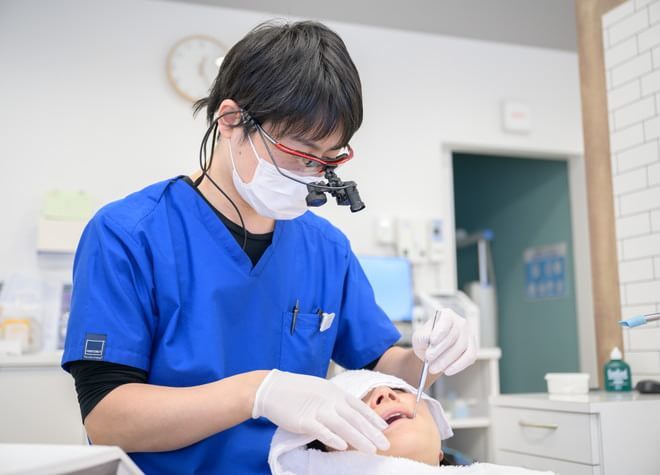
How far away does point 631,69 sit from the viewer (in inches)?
86.4

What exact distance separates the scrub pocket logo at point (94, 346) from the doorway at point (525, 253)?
3672 millimetres

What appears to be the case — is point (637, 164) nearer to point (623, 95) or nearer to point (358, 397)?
point (623, 95)

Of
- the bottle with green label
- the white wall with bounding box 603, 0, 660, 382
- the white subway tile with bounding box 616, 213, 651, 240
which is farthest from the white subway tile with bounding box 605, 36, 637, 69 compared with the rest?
the bottle with green label

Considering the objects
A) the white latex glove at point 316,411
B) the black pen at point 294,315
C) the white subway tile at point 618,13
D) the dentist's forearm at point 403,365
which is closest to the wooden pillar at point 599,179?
the white subway tile at point 618,13

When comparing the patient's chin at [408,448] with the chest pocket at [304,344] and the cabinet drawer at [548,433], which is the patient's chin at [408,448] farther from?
the cabinet drawer at [548,433]

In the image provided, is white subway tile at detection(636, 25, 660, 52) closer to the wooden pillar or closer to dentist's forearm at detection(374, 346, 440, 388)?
the wooden pillar

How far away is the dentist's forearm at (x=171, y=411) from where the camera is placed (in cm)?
103

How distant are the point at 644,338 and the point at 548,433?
545mm

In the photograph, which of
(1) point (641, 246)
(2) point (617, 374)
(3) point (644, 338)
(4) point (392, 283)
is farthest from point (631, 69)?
(4) point (392, 283)

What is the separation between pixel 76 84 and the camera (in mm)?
3344

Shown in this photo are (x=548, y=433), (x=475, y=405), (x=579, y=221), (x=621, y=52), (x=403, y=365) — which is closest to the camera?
(x=403, y=365)

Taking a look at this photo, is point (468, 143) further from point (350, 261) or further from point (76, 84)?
point (350, 261)

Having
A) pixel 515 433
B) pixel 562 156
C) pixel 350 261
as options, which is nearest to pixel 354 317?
pixel 350 261

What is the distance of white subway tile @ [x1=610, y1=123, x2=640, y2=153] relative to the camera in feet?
7.03
